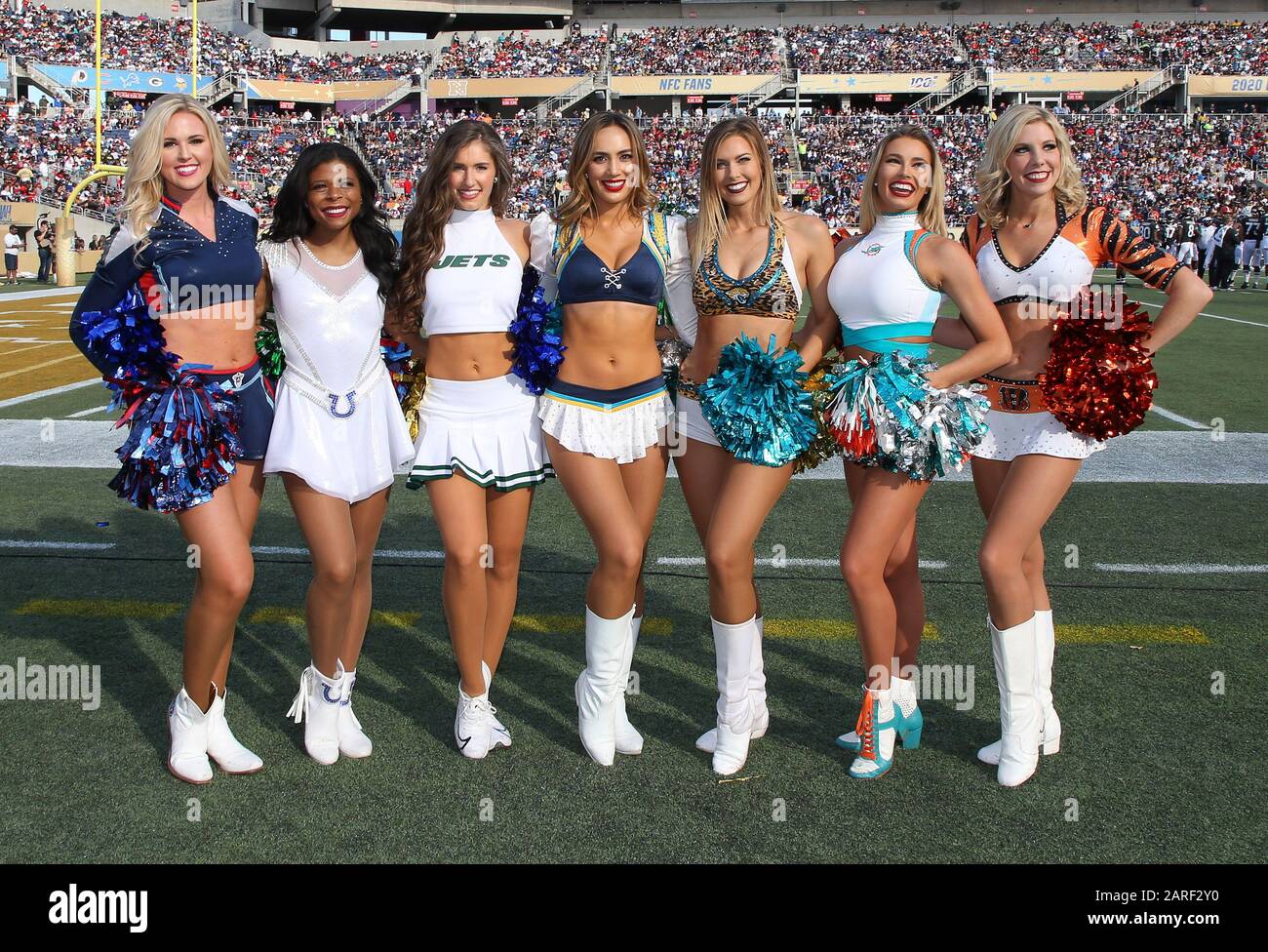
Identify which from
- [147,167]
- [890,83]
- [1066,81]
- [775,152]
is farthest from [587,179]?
[1066,81]

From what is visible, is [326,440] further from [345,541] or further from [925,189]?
[925,189]

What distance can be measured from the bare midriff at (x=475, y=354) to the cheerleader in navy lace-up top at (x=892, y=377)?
0.90 m

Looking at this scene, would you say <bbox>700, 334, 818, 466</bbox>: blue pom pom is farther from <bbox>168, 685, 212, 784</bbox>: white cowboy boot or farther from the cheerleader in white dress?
<bbox>168, 685, 212, 784</bbox>: white cowboy boot

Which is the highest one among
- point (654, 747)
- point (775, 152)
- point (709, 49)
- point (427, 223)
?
point (709, 49)

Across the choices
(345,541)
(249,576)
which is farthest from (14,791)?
(345,541)

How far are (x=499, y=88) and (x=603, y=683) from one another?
44821 millimetres

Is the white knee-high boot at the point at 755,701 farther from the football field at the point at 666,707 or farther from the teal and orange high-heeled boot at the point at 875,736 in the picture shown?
the teal and orange high-heeled boot at the point at 875,736

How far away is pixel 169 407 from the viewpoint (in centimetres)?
282

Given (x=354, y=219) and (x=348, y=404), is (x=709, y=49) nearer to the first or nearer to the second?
(x=354, y=219)

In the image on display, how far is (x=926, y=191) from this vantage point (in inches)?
119

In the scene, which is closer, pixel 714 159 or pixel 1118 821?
pixel 1118 821

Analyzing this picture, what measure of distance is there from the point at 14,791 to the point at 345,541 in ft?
3.32

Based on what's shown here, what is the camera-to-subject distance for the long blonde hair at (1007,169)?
305cm

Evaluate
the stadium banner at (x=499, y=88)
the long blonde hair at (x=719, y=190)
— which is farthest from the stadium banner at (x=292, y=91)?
the long blonde hair at (x=719, y=190)
